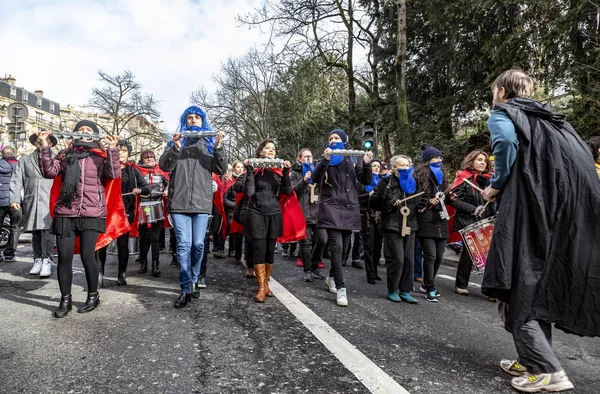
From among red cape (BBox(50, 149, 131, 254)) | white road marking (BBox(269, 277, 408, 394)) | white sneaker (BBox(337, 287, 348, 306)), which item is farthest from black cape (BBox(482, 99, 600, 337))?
red cape (BBox(50, 149, 131, 254))

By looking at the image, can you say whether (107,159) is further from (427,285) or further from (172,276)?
(427,285)

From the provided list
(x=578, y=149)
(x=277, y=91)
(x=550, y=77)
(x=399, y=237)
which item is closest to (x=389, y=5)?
(x=550, y=77)

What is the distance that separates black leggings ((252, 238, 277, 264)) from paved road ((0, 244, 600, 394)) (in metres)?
0.48

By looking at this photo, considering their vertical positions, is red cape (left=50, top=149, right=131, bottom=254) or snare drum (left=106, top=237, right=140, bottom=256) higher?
red cape (left=50, top=149, right=131, bottom=254)

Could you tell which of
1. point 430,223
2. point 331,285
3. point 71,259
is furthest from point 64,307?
point 430,223

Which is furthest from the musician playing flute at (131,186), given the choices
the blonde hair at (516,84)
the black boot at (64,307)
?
the blonde hair at (516,84)

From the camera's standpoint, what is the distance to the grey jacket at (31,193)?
6.59 m

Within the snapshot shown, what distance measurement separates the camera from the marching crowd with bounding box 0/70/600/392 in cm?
268

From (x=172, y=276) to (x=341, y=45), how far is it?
18.6m

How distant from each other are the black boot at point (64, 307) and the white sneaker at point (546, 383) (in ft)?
12.9

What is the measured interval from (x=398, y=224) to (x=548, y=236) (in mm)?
2654

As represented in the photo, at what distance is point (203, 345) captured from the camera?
3.30 m

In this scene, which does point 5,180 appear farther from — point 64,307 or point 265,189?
point 265,189

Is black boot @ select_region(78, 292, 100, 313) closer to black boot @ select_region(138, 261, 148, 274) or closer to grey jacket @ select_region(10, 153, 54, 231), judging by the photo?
black boot @ select_region(138, 261, 148, 274)
